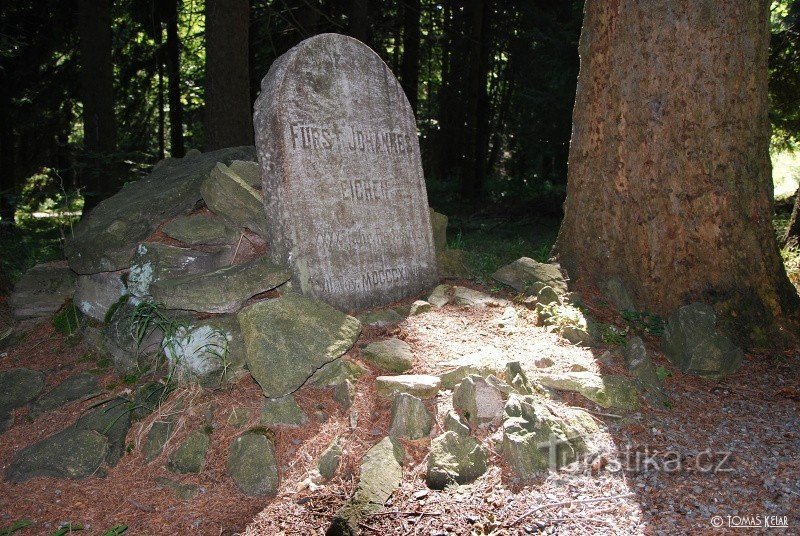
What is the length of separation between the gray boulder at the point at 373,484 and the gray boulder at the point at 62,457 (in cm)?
171

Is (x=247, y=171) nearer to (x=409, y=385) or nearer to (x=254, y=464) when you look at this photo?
(x=409, y=385)

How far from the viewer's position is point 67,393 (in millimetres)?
4324

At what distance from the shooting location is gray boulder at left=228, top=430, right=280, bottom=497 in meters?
3.38

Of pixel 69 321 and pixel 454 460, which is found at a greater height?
pixel 69 321

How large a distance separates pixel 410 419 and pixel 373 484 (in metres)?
0.52

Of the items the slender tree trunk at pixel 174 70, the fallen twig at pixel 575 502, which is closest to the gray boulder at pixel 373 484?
the fallen twig at pixel 575 502

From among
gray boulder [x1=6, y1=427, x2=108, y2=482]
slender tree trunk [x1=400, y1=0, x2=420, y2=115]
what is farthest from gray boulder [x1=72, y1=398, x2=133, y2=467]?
slender tree trunk [x1=400, y1=0, x2=420, y2=115]

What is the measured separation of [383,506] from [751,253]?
365 cm

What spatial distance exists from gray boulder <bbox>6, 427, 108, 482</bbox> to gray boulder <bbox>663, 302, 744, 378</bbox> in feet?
13.2

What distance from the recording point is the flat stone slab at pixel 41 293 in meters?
5.50

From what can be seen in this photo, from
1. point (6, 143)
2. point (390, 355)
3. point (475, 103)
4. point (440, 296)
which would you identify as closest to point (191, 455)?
point (390, 355)

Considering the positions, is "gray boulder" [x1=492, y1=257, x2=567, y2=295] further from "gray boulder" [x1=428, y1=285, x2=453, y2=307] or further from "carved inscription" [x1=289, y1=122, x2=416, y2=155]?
"carved inscription" [x1=289, y1=122, x2=416, y2=155]

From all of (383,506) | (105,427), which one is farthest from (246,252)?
(383,506)

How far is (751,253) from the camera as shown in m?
4.75
